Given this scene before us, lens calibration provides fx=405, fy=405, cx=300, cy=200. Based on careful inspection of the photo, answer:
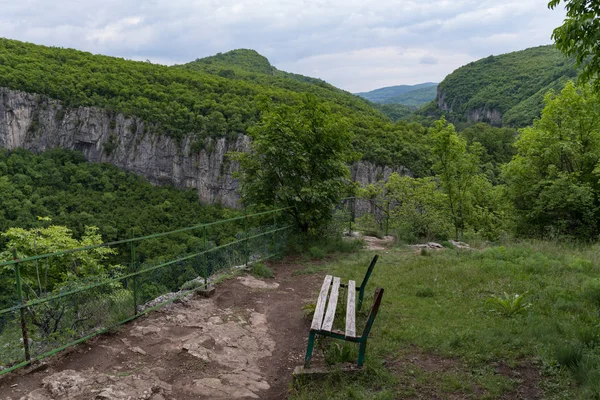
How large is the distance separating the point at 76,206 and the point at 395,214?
5235 cm

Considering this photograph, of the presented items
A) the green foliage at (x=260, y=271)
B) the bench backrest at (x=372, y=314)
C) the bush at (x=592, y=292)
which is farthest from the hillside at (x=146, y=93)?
the bench backrest at (x=372, y=314)

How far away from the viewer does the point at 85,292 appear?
5.43m

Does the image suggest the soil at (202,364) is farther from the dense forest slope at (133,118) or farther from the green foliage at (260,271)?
the dense forest slope at (133,118)

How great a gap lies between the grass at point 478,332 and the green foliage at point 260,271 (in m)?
1.12

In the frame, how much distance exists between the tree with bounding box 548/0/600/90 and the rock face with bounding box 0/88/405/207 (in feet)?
249

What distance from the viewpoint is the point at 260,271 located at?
337 inches

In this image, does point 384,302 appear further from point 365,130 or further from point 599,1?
point 365,130

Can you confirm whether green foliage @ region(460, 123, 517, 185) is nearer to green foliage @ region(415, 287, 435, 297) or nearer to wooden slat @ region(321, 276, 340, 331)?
green foliage @ region(415, 287, 435, 297)

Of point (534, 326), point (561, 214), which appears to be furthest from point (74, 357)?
point (561, 214)

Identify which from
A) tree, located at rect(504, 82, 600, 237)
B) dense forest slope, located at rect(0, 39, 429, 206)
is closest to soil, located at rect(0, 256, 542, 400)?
tree, located at rect(504, 82, 600, 237)

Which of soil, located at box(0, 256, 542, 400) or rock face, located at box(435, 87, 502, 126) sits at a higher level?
rock face, located at box(435, 87, 502, 126)

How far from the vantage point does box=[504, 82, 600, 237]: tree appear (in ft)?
50.7

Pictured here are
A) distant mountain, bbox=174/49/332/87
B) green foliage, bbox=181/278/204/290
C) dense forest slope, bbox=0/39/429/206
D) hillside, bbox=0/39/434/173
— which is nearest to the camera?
green foliage, bbox=181/278/204/290

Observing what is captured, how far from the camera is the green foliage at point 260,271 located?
8.55 meters
